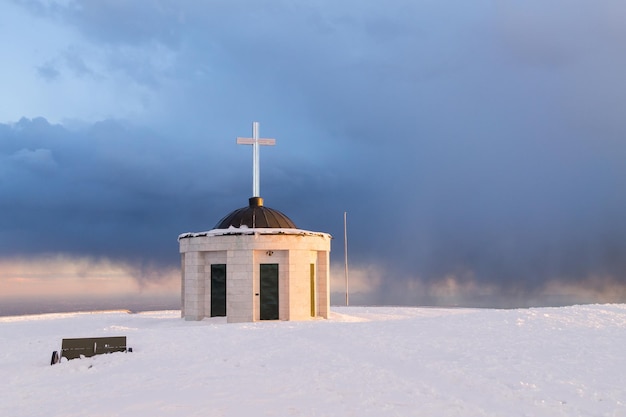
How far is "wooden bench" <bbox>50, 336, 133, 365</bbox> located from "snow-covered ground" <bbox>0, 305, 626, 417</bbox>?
40 cm

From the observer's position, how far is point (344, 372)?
1169 cm

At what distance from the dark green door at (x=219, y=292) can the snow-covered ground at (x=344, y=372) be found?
663 centimetres

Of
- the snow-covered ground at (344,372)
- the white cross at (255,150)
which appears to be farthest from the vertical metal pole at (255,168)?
the snow-covered ground at (344,372)

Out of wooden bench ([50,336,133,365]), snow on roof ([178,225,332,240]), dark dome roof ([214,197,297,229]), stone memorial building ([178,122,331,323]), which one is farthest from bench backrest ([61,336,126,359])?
dark dome roof ([214,197,297,229])

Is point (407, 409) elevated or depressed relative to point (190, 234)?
depressed

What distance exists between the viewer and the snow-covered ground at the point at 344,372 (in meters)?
9.32

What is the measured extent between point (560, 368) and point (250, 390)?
277 inches

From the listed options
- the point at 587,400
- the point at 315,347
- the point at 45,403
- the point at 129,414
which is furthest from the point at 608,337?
the point at 45,403

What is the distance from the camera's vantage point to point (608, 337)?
1605 centimetres

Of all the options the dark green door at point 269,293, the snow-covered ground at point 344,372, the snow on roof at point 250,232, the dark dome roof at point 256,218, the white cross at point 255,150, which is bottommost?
the snow-covered ground at point 344,372

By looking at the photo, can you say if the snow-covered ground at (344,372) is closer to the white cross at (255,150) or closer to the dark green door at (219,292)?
the dark green door at (219,292)

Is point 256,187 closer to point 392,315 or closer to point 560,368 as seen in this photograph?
point 392,315

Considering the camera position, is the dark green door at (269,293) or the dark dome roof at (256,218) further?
the dark dome roof at (256,218)

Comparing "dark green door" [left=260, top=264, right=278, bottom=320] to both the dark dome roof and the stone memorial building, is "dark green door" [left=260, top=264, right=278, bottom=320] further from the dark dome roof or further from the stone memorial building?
the dark dome roof
